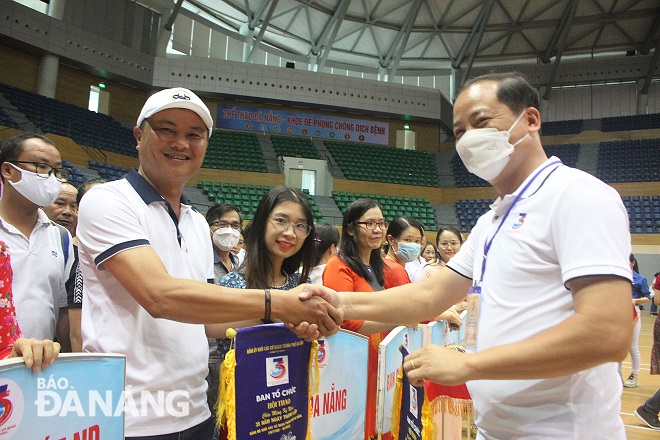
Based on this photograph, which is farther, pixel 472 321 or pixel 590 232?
pixel 472 321

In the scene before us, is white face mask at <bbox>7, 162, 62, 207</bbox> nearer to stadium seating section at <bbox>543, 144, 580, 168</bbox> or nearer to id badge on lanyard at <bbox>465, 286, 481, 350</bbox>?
id badge on lanyard at <bbox>465, 286, 481, 350</bbox>

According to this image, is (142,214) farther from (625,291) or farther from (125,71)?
(125,71)

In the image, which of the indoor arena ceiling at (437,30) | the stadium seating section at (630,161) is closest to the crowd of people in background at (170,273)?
the stadium seating section at (630,161)

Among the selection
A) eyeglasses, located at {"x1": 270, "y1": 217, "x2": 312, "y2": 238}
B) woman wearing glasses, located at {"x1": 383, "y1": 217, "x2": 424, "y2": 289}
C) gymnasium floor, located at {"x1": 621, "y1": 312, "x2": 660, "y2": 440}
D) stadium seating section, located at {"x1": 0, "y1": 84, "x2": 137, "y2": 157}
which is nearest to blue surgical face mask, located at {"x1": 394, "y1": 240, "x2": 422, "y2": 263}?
woman wearing glasses, located at {"x1": 383, "y1": 217, "x2": 424, "y2": 289}

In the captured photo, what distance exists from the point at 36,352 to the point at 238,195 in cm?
1411

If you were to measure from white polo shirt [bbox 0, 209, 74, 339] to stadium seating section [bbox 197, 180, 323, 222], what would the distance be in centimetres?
1200

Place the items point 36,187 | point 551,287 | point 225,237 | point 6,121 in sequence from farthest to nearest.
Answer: point 6,121 → point 225,237 → point 36,187 → point 551,287

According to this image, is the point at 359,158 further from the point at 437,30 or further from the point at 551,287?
the point at 551,287

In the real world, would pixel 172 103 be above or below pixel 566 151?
below

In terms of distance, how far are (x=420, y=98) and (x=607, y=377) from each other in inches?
805

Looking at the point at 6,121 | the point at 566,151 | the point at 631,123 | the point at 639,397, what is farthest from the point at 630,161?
the point at 6,121

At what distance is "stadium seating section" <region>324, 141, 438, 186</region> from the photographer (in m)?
18.8

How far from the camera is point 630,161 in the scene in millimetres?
18359

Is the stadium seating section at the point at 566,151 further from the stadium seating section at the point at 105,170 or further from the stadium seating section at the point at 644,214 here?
the stadium seating section at the point at 105,170
